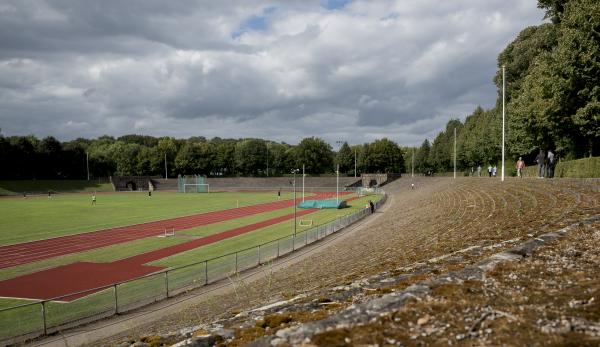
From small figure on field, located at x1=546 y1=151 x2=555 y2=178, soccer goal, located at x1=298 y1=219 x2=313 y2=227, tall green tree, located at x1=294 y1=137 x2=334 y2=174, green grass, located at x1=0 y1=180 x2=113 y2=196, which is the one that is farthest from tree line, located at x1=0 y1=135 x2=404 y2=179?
small figure on field, located at x1=546 y1=151 x2=555 y2=178

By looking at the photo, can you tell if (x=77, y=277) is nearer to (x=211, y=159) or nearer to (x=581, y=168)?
(x=581, y=168)

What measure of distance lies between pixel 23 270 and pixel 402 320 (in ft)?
92.8

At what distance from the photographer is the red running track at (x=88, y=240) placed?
2941 centimetres

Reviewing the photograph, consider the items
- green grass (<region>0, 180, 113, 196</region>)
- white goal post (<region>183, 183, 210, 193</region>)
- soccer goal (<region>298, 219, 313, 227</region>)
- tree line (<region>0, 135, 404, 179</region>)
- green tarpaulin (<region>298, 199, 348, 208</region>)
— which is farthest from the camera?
tree line (<region>0, 135, 404, 179</region>)

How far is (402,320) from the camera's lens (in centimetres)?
368

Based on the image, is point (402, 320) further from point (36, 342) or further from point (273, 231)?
point (273, 231)

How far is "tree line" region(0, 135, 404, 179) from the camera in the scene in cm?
13624

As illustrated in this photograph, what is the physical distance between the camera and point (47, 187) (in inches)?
4444

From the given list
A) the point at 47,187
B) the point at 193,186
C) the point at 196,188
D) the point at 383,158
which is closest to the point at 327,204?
the point at 196,188

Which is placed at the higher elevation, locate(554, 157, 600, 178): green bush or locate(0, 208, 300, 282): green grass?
locate(554, 157, 600, 178): green bush

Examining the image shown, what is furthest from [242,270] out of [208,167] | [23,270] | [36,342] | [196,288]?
[208,167]

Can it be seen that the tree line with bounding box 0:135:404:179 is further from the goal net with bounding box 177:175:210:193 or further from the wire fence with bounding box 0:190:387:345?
the wire fence with bounding box 0:190:387:345

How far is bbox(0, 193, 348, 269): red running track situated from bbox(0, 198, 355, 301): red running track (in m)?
4.37

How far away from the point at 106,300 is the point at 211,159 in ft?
447
